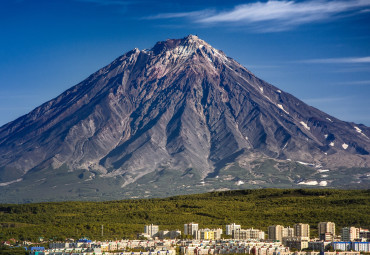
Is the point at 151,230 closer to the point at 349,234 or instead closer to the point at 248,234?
the point at 248,234

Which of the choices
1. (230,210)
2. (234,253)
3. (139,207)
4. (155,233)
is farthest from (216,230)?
(139,207)

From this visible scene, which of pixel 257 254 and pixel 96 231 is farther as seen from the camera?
pixel 96 231

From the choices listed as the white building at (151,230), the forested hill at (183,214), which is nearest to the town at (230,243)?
the white building at (151,230)

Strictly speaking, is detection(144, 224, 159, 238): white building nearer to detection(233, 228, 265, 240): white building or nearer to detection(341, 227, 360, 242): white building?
detection(233, 228, 265, 240): white building

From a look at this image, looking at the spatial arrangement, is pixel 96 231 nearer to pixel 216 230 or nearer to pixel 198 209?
pixel 216 230

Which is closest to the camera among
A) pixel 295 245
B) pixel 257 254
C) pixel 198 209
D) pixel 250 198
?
pixel 257 254

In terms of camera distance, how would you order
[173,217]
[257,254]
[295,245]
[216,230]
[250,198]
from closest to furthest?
[257,254], [295,245], [216,230], [173,217], [250,198]

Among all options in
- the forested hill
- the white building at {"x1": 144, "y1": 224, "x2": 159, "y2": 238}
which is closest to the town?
the white building at {"x1": 144, "y1": 224, "x2": 159, "y2": 238}
